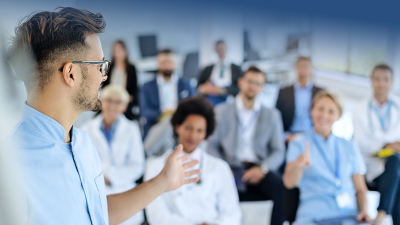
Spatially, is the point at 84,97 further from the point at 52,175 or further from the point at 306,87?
the point at 306,87

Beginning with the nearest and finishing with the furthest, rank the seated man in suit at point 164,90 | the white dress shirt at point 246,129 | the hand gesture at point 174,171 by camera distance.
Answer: the hand gesture at point 174,171
the white dress shirt at point 246,129
the seated man in suit at point 164,90

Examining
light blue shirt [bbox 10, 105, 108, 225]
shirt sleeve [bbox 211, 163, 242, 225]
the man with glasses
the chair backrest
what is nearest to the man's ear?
the man with glasses

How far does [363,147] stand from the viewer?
2846 mm

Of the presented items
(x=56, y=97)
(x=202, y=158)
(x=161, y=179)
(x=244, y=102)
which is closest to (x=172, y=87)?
(x=244, y=102)

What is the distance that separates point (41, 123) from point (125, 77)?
3.12 metres

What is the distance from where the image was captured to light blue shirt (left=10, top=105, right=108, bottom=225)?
68 cm

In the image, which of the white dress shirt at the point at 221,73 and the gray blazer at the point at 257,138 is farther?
the white dress shirt at the point at 221,73

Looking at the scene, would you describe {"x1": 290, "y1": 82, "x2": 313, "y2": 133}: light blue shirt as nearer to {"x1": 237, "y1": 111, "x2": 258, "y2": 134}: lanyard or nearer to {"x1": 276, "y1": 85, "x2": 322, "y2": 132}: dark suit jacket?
{"x1": 276, "y1": 85, "x2": 322, "y2": 132}: dark suit jacket

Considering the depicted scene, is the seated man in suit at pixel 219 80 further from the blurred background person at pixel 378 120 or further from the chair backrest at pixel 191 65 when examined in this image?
the blurred background person at pixel 378 120

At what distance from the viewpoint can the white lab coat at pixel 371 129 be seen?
2.84 m

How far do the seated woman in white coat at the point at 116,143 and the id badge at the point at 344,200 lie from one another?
149 cm

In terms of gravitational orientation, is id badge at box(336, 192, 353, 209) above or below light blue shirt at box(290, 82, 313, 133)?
below

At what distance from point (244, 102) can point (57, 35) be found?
2.38m

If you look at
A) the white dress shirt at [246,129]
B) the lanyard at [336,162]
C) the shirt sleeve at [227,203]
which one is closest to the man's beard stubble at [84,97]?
the shirt sleeve at [227,203]
